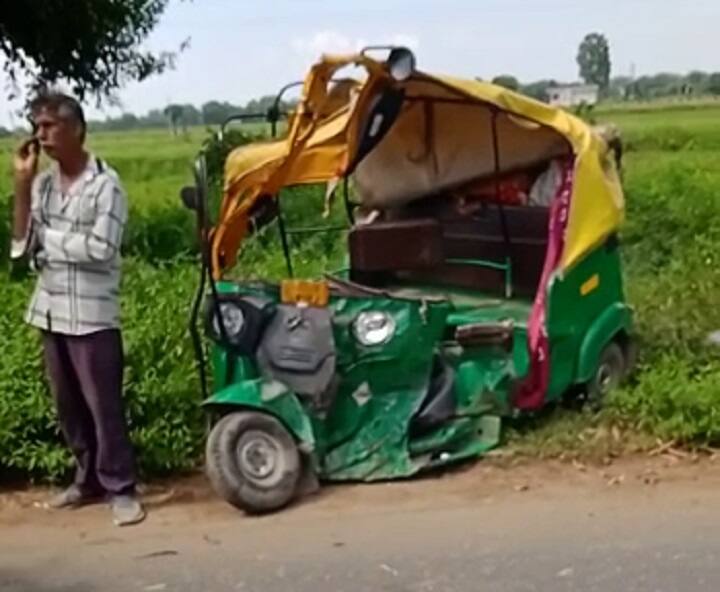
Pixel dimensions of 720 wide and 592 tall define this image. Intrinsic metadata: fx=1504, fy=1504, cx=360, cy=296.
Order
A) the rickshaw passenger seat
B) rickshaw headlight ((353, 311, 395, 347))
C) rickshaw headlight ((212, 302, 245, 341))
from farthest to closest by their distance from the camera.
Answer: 1. the rickshaw passenger seat
2. rickshaw headlight ((353, 311, 395, 347))
3. rickshaw headlight ((212, 302, 245, 341))

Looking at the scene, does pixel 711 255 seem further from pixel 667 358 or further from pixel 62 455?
pixel 62 455

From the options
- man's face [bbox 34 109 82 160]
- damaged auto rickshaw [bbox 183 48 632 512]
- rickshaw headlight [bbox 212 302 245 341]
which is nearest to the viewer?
man's face [bbox 34 109 82 160]

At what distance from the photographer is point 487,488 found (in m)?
6.32

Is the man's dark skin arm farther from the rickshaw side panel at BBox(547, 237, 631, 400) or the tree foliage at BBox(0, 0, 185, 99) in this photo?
the tree foliage at BBox(0, 0, 185, 99)

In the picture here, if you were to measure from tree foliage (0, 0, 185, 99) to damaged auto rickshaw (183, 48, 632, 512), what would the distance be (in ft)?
15.9

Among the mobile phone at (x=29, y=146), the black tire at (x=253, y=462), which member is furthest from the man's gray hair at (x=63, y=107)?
the black tire at (x=253, y=462)

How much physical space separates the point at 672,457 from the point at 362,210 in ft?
7.74

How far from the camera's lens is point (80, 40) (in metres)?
12.3

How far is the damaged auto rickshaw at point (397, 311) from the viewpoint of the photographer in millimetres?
6289

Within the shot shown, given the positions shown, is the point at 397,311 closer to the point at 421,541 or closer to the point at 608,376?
the point at 421,541

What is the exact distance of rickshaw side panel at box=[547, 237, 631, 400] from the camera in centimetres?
689

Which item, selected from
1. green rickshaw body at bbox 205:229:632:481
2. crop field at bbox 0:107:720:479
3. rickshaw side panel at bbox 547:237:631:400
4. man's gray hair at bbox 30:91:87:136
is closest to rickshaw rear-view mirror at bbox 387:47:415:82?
green rickshaw body at bbox 205:229:632:481

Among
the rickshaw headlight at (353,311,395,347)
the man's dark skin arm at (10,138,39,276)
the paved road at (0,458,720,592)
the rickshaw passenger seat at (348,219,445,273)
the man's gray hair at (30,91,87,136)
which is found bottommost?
the paved road at (0,458,720,592)

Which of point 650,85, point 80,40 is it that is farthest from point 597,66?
point 80,40
